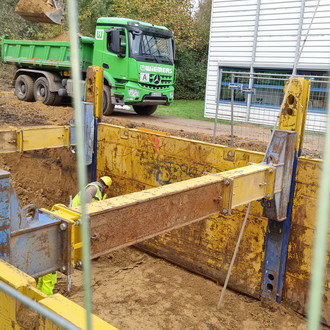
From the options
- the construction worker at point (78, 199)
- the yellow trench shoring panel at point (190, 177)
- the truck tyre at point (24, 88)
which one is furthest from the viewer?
the truck tyre at point (24, 88)

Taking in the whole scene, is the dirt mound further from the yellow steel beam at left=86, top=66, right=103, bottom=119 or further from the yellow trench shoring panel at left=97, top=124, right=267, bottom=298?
the yellow trench shoring panel at left=97, top=124, right=267, bottom=298

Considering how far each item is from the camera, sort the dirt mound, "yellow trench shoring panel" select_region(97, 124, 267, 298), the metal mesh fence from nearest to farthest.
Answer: the dirt mound < "yellow trench shoring panel" select_region(97, 124, 267, 298) < the metal mesh fence

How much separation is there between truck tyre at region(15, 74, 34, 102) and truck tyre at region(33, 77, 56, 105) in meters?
0.26

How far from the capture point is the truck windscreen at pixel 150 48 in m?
13.1

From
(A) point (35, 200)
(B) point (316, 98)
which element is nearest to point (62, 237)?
(A) point (35, 200)

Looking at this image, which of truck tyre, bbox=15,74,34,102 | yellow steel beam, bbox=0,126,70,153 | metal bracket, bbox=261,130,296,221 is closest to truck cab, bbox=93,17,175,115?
truck tyre, bbox=15,74,34,102

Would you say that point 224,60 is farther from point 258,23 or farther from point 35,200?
point 35,200

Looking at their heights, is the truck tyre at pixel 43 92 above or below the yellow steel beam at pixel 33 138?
above

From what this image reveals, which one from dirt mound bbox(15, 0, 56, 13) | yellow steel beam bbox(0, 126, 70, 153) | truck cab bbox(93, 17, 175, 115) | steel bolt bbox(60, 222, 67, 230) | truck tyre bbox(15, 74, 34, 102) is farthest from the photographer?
truck tyre bbox(15, 74, 34, 102)

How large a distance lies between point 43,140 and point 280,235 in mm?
3413

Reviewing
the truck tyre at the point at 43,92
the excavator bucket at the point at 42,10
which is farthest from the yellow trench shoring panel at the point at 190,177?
the truck tyre at the point at 43,92

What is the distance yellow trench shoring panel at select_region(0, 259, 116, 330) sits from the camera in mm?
1716

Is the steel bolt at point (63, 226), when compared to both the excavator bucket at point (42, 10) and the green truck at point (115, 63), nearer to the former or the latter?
the excavator bucket at point (42, 10)

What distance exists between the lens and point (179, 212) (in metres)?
3.08
